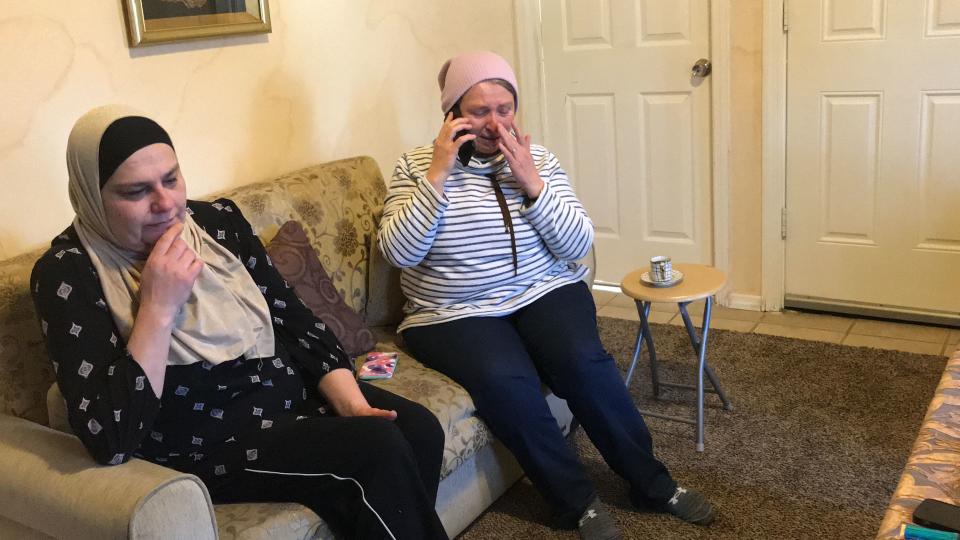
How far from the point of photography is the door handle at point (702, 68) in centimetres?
Answer: 338

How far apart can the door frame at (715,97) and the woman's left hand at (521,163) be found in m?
1.33

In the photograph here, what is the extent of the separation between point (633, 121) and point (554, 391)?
5.45ft

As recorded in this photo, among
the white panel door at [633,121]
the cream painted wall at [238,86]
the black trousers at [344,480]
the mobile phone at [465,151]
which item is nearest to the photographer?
the black trousers at [344,480]

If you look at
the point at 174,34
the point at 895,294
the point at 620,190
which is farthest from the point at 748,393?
the point at 174,34

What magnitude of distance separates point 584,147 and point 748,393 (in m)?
1.36

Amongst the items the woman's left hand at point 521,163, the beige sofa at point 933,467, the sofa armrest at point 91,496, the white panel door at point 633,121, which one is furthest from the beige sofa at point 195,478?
the white panel door at point 633,121

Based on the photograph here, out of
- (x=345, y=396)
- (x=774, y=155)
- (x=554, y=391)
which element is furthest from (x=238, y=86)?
(x=774, y=155)

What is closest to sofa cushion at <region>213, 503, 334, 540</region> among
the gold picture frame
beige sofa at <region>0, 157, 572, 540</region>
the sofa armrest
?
beige sofa at <region>0, 157, 572, 540</region>

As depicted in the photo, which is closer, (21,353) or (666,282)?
(21,353)

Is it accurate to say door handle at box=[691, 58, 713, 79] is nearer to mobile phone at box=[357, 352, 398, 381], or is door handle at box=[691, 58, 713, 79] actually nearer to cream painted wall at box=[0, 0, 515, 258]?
cream painted wall at box=[0, 0, 515, 258]

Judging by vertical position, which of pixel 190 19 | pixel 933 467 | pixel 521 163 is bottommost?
pixel 933 467

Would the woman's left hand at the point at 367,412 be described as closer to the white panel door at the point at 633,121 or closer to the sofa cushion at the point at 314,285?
the sofa cushion at the point at 314,285

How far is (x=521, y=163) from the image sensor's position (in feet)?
7.55

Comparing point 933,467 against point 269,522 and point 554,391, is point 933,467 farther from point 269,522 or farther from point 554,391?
point 269,522
